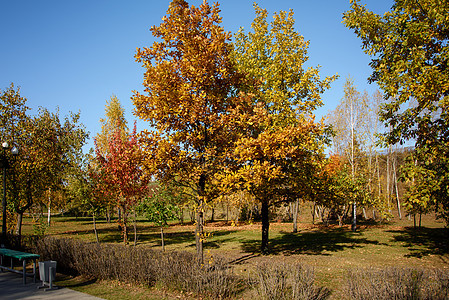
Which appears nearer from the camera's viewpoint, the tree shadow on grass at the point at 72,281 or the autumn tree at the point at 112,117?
the tree shadow on grass at the point at 72,281

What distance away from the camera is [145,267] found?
7.65 meters

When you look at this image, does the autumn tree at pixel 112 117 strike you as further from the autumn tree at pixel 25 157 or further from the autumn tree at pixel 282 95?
the autumn tree at pixel 282 95

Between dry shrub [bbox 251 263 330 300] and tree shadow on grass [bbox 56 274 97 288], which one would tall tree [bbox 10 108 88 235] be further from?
dry shrub [bbox 251 263 330 300]

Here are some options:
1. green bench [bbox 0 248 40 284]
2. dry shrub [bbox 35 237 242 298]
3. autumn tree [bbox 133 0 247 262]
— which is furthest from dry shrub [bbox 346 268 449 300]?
A: green bench [bbox 0 248 40 284]

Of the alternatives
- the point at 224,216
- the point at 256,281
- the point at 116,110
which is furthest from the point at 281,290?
the point at 224,216

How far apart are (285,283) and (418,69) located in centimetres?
804

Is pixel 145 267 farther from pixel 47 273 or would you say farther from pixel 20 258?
pixel 20 258

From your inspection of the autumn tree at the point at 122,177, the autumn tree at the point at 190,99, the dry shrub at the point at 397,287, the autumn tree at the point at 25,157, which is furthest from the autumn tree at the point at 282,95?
the autumn tree at the point at 25,157

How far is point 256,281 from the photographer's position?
6.39m

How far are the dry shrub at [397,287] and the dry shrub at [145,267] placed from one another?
2684 millimetres

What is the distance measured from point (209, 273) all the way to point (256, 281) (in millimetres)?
1099

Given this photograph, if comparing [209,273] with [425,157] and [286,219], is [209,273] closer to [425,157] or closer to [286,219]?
[425,157]

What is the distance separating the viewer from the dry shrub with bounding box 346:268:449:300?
15.4 ft

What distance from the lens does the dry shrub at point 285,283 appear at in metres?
5.45
